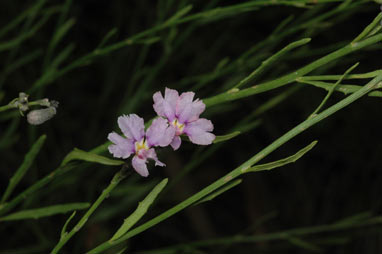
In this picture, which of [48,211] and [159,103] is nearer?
[159,103]

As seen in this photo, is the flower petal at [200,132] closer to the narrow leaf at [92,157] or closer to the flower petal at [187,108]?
the flower petal at [187,108]

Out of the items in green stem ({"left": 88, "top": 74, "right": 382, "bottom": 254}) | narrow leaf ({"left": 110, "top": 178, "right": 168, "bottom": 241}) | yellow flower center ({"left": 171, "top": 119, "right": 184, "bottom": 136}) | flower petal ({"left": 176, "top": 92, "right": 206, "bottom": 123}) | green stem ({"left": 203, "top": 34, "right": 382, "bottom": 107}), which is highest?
flower petal ({"left": 176, "top": 92, "right": 206, "bottom": 123})

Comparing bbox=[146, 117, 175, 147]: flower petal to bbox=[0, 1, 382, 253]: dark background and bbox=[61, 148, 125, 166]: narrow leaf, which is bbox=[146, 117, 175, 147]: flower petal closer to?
bbox=[61, 148, 125, 166]: narrow leaf

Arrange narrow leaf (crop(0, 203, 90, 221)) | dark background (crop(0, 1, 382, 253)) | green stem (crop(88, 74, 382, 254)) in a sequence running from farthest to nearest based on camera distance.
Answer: dark background (crop(0, 1, 382, 253))
narrow leaf (crop(0, 203, 90, 221))
green stem (crop(88, 74, 382, 254))

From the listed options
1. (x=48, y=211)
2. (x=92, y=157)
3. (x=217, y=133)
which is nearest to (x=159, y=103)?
(x=92, y=157)

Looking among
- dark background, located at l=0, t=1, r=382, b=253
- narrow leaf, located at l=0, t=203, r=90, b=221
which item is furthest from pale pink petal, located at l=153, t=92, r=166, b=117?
dark background, located at l=0, t=1, r=382, b=253

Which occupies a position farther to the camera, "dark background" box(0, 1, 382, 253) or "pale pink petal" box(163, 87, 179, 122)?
"dark background" box(0, 1, 382, 253)

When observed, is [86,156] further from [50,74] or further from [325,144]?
[325,144]

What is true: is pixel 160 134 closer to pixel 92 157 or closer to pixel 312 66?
pixel 92 157
